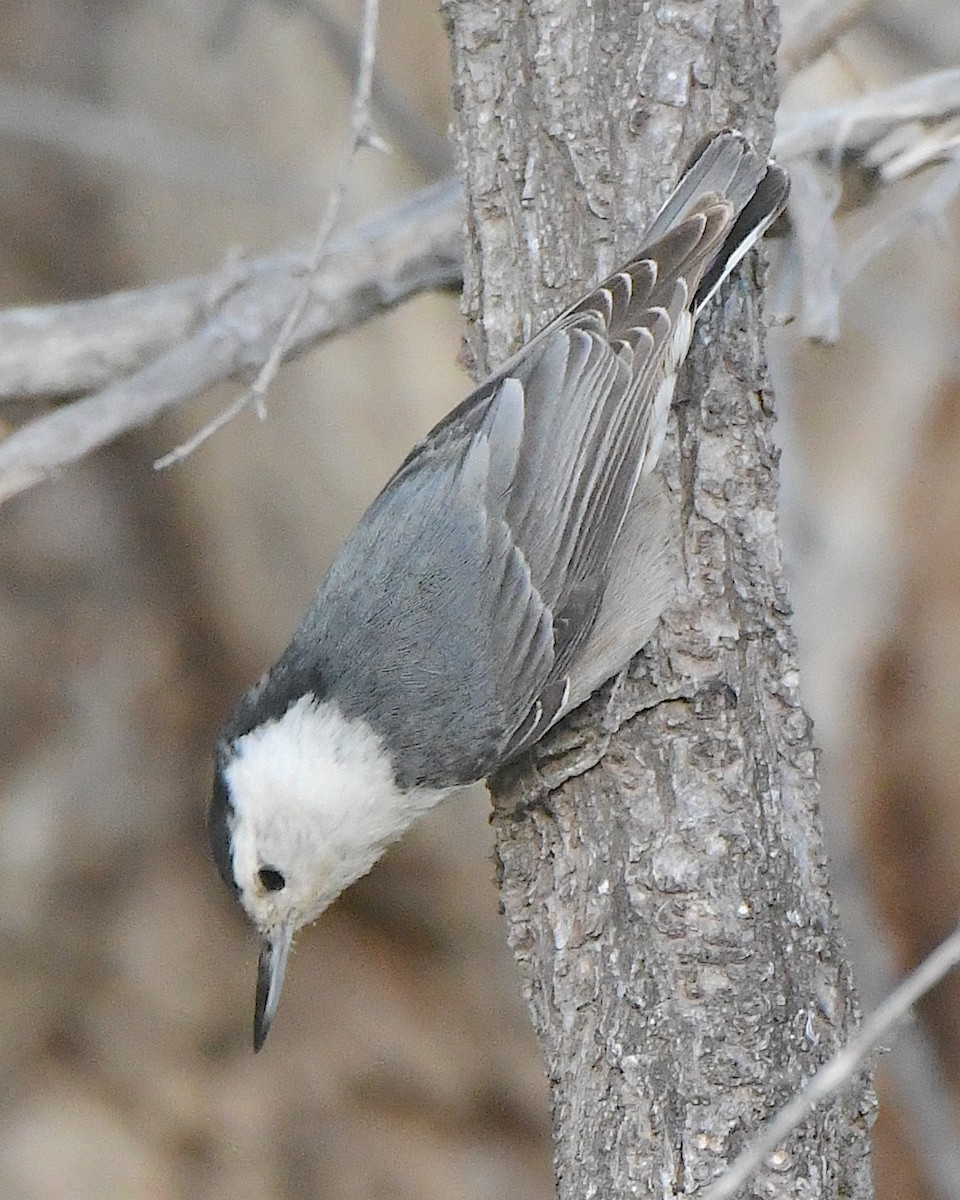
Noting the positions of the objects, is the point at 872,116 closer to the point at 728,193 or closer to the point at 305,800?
the point at 728,193

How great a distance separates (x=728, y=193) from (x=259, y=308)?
1120mm

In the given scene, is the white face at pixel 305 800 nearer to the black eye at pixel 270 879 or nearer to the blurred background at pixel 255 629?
the black eye at pixel 270 879

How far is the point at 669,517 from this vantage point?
96.5 inches

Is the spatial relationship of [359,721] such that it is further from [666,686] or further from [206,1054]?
[206,1054]

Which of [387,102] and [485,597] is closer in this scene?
[485,597]

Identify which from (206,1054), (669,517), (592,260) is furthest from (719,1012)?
(206,1054)

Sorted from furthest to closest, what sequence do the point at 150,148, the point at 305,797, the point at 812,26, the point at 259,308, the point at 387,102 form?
the point at 150,148
the point at 387,102
the point at 812,26
the point at 259,308
the point at 305,797

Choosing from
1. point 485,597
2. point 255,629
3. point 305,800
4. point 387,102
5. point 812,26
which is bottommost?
point 255,629

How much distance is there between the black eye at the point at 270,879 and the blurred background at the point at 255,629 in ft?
6.90

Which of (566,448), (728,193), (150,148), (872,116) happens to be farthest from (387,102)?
(728,193)

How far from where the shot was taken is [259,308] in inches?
124

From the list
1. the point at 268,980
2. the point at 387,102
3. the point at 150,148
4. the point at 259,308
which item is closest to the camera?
the point at 268,980

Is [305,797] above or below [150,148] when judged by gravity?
below

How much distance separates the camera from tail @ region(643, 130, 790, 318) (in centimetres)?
238
